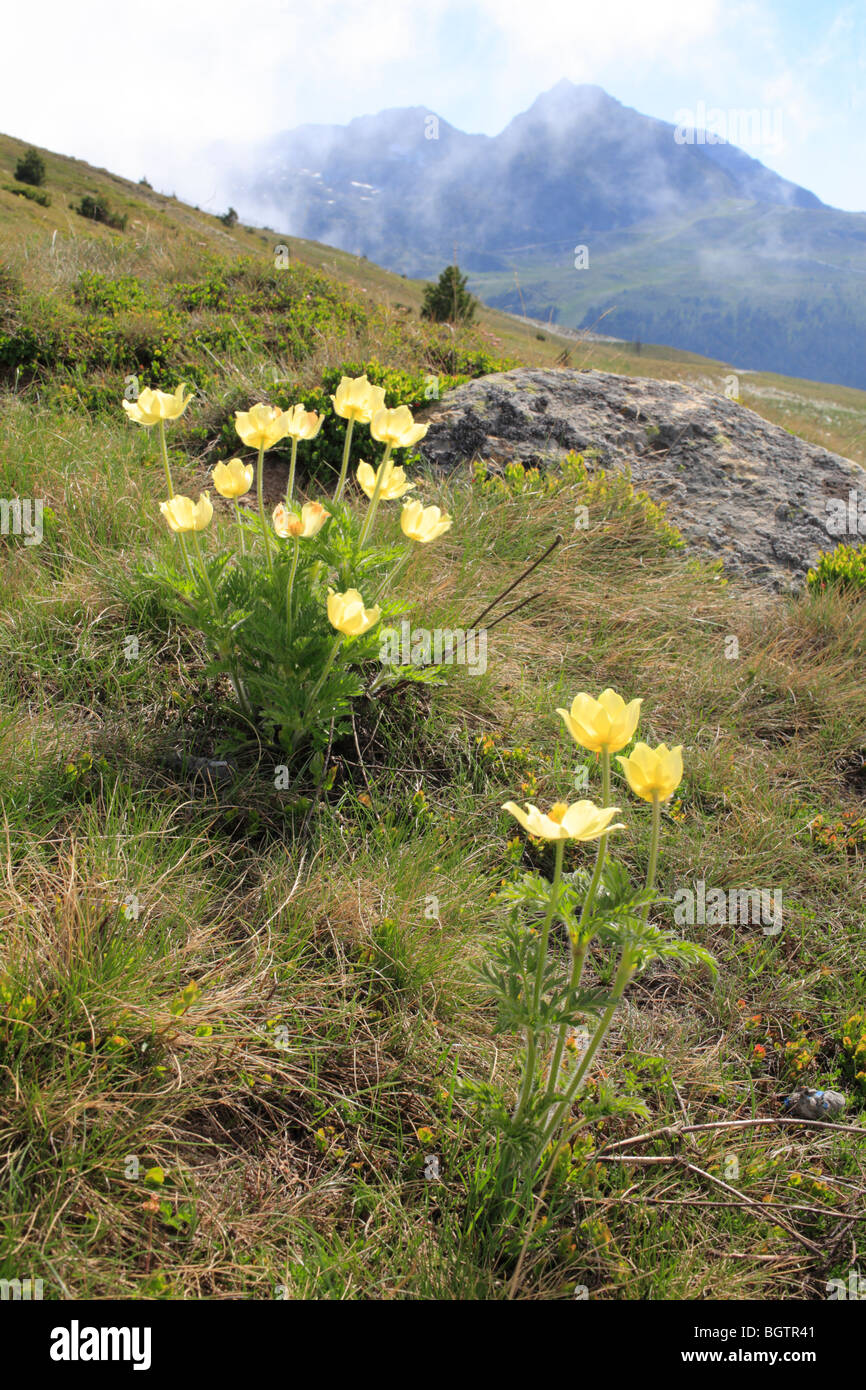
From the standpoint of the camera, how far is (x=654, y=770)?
141 cm

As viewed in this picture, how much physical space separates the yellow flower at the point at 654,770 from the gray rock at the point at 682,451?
3.99m

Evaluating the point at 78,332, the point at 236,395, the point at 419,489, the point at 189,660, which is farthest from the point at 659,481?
the point at 78,332

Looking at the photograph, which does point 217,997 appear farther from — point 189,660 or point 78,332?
point 78,332

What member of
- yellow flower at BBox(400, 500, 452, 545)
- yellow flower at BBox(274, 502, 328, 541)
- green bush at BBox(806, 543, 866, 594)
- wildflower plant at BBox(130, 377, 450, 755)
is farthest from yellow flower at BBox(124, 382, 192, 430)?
green bush at BBox(806, 543, 866, 594)

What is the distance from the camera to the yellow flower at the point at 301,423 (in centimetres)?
239

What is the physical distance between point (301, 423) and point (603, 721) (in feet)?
5.20

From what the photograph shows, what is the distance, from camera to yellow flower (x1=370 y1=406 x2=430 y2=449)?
8.00 ft

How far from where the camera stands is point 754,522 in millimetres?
5473

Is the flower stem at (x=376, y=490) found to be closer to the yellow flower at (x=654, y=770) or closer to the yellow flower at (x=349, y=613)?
the yellow flower at (x=349, y=613)

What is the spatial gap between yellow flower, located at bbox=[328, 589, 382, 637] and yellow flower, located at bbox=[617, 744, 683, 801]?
892 millimetres

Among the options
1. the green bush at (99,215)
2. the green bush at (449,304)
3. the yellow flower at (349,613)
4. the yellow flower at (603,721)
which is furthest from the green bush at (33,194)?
the yellow flower at (603,721)

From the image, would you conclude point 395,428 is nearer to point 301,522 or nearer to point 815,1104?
point 301,522

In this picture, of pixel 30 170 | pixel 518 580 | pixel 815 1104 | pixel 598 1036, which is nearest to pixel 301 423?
pixel 518 580

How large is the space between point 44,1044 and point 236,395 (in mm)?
4938
